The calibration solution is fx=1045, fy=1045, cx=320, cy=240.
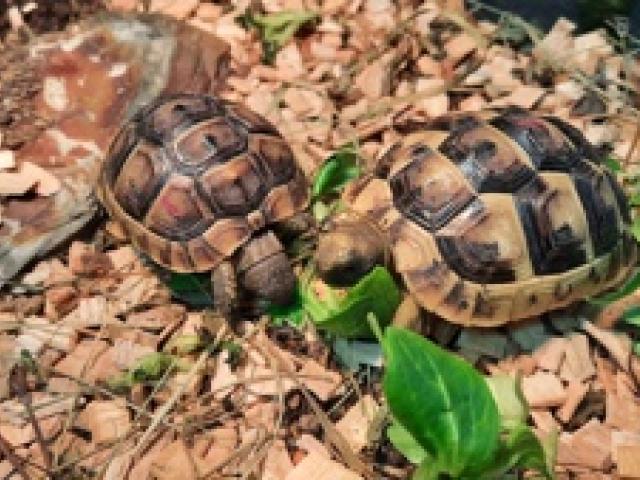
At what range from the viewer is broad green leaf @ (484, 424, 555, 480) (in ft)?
7.38

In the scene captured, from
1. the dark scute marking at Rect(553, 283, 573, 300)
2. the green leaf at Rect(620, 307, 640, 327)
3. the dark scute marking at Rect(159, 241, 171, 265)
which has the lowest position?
the green leaf at Rect(620, 307, 640, 327)

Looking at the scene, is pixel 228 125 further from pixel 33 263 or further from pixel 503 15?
pixel 503 15

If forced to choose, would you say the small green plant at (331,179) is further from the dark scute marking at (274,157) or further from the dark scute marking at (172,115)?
the dark scute marking at (172,115)

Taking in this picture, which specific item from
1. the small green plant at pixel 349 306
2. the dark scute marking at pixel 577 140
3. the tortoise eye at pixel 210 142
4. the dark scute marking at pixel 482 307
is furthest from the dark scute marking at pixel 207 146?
the dark scute marking at pixel 577 140

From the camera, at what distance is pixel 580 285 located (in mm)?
2799

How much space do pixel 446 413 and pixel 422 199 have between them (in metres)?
0.74

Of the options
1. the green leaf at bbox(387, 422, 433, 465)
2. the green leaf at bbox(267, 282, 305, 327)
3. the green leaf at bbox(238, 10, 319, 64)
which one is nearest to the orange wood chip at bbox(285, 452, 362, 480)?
the green leaf at bbox(387, 422, 433, 465)

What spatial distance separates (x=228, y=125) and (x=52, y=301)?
0.70 metres

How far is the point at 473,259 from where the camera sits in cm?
268

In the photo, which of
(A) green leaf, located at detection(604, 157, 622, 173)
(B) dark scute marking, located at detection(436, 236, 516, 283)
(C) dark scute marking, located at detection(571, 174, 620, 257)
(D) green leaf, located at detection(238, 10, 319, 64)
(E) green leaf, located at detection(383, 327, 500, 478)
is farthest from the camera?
(D) green leaf, located at detection(238, 10, 319, 64)

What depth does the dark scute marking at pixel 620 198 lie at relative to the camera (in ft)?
9.46

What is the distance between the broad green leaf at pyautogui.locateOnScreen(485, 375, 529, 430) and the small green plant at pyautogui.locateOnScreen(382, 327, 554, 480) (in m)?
0.12

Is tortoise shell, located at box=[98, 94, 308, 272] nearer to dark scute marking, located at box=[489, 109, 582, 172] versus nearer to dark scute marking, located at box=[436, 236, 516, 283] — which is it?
dark scute marking, located at box=[436, 236, 516, 283]

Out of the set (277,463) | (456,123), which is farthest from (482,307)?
(277,463)
